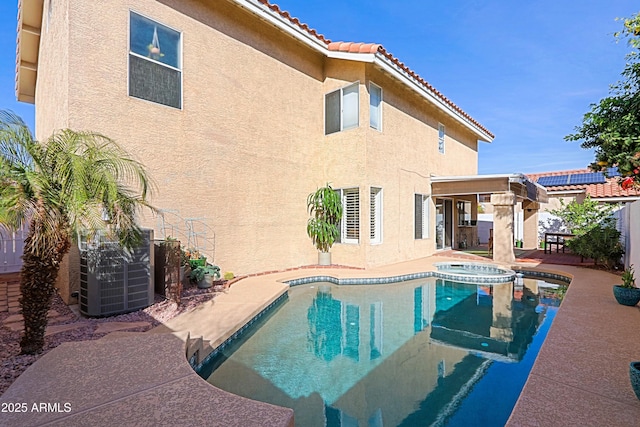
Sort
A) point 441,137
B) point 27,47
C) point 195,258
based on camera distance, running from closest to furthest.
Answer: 1. point 195,258
2. point 27,47
3. point 441,137

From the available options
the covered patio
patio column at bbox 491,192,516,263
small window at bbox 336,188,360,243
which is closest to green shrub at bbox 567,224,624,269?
patio column at bbox 491,192,516,263

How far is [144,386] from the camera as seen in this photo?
4.06 meters

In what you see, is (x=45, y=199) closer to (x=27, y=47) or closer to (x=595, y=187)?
(x=27, y=47)

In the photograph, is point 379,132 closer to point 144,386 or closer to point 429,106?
point 429,106

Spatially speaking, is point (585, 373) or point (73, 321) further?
point (73, 321)

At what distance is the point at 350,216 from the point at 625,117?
10.4 m

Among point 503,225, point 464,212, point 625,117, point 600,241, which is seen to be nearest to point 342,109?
point 503,225

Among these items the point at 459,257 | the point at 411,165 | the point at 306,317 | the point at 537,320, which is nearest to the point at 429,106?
the point at 411,165

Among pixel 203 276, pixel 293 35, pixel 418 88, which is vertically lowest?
pixel 203 276

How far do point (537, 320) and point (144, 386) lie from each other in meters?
9.02

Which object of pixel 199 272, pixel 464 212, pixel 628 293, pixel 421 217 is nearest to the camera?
pixel 628 293

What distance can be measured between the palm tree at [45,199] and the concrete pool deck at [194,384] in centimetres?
102

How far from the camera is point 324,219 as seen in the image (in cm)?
1465

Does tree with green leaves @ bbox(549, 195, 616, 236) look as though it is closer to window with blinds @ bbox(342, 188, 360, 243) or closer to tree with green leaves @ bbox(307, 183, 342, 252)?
window with blinds @ bbox(342, 188, 360, 243)
